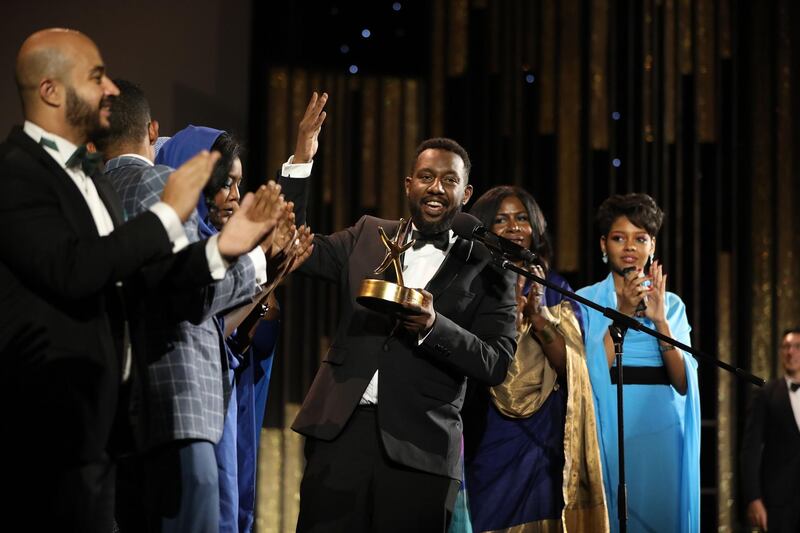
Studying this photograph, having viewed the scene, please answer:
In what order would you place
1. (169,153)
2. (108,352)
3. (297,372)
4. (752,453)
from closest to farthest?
(108,352), (169,153), (752,453), (297,372)

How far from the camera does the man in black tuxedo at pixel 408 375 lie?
2.77 metres

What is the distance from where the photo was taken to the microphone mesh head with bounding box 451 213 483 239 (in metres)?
2.98

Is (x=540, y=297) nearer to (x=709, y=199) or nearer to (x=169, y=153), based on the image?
(x=169, y=153)

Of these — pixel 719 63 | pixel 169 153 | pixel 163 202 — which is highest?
pixel 719 63

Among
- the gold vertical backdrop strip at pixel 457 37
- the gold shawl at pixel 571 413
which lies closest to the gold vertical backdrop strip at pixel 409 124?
the gold vertical backdrop strip at pixel 457 37

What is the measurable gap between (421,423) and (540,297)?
1224mm

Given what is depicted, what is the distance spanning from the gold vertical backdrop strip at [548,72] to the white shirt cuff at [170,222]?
3.89m

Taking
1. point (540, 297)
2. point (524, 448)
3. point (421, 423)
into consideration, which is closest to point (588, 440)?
point (524, 448)

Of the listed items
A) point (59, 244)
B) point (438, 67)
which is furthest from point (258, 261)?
point (438, 67)

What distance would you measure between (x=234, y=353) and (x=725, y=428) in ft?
10.9

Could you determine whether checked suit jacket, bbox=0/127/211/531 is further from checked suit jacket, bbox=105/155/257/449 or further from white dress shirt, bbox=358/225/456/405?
white dress shirt, bbox=358/225/456/405

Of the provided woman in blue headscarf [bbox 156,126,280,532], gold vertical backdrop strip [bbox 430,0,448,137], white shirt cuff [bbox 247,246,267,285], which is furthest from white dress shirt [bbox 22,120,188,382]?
gold vertical backdrop strip [bbox 430,0,448,137]

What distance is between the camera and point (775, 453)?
5.06m

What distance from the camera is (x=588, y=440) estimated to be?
3.85 metres
